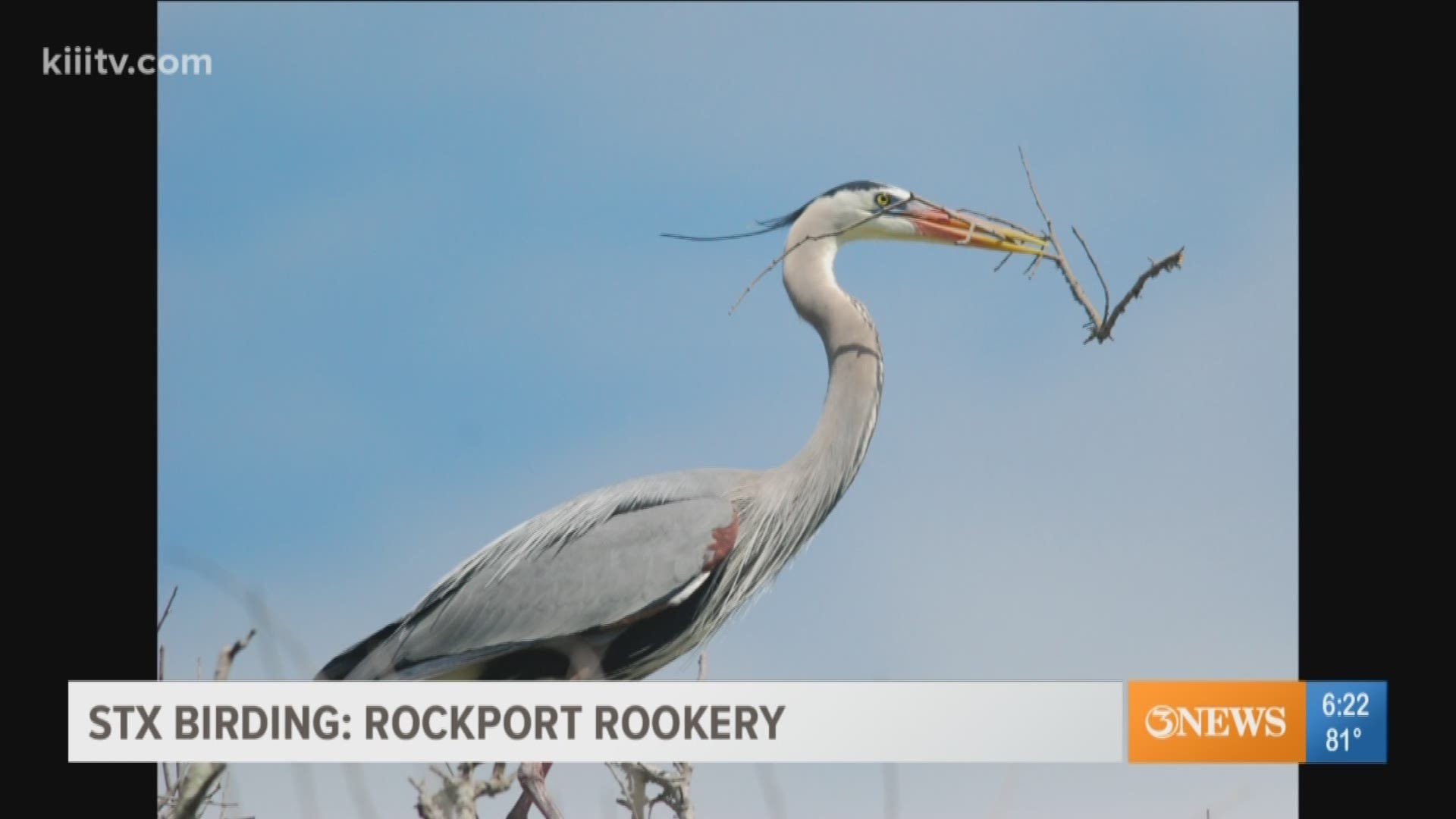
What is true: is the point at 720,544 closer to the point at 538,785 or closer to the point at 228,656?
the point at 538,785

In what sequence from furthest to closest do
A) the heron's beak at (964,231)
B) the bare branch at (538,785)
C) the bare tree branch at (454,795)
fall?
the heron's beak at (964,231)
the bare branch at (538,785)
the bare tree branch at (454,795)

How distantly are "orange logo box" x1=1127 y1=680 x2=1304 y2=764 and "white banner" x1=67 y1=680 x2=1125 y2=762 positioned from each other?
0.07 meters

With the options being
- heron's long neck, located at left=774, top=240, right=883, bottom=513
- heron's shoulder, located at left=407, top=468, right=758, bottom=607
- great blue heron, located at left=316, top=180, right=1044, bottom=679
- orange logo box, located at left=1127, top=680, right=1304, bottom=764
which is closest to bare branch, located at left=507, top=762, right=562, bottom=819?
great blue heron, located at left=316, top=180, right=1044, bottom=679

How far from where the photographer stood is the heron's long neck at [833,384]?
18.1 feet

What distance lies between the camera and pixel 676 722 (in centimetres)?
457

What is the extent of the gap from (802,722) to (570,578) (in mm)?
1000

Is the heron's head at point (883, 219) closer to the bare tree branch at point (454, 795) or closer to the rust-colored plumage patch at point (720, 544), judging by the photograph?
the rust-colored plumage patch at point (720, 544)

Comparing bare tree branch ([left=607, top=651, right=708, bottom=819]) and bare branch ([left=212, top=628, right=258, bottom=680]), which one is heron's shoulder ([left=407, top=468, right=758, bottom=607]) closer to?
bare tree branch ([left=607, top=651, right=708, bottom=819])

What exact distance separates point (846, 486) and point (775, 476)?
26 centimetres

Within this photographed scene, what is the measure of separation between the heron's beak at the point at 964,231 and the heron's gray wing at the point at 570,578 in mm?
1187

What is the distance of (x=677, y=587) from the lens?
5.12 meters

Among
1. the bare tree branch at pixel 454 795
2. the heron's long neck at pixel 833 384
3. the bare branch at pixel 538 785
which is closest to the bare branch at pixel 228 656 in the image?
the bare tree branch at pixel 454 795

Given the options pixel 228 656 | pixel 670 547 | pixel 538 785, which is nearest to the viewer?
pixel 228 656

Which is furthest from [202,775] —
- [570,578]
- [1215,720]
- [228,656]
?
[1215,720]
